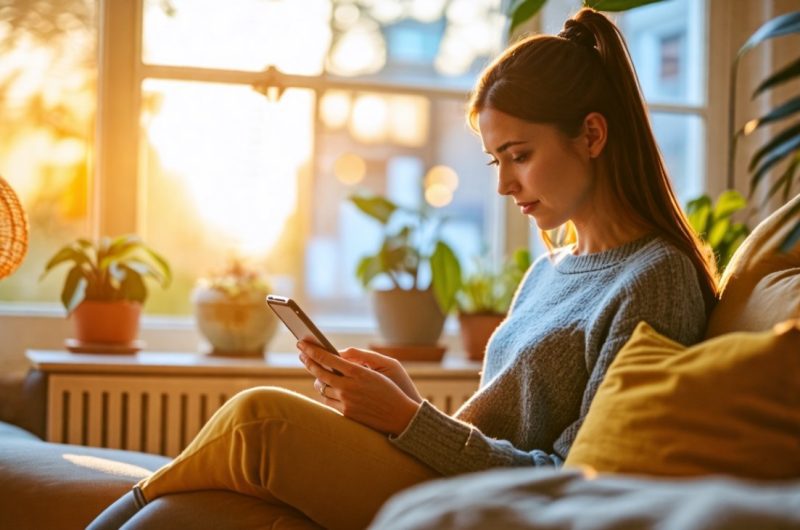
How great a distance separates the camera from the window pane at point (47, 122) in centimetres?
Result: 295

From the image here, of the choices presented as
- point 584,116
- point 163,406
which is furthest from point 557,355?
point 163,406

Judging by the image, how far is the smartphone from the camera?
1584mm

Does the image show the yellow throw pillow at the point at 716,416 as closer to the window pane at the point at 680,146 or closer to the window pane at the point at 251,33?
the window pane at the point at 251,33

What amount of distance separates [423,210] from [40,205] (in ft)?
3.53

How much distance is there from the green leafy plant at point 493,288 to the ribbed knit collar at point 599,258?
99cm

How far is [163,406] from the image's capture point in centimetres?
266

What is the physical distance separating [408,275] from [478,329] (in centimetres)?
25

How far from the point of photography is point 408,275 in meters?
2.97

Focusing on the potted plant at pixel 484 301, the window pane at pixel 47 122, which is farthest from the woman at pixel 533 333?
the window pane at pixel 47 122

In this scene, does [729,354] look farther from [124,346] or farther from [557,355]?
[124,346]

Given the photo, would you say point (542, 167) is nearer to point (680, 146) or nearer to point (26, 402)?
point (26, 402)

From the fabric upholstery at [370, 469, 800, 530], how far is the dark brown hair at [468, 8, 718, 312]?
0.89m

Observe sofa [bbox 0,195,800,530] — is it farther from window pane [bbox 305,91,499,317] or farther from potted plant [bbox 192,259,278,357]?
window pane [bbox 305,91,499,317]

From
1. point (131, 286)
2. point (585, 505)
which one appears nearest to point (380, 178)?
point (131, 286)
